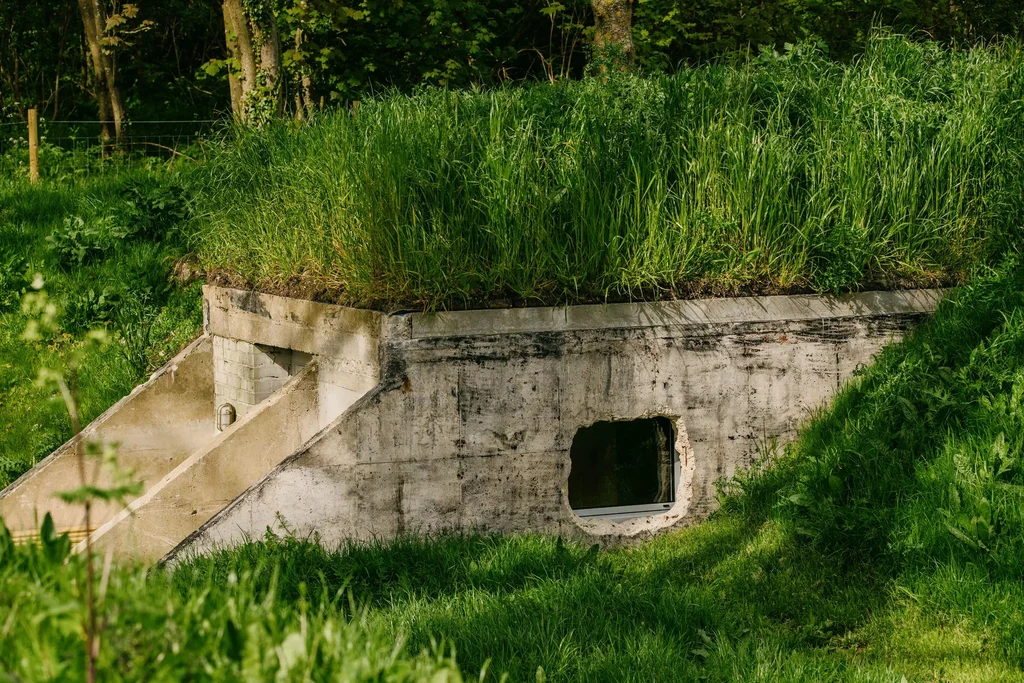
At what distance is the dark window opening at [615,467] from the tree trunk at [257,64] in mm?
5617

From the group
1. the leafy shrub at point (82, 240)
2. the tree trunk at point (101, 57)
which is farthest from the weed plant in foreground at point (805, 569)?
the tree trunk at point (101, 57)

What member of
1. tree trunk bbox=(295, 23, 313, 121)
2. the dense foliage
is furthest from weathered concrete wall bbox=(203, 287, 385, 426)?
tree trunk bbox=(295, 23, 313, 121)

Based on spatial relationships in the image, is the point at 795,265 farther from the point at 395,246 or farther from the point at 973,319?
the point at 395,246

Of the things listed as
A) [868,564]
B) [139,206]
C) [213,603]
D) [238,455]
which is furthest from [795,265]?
[139,206]

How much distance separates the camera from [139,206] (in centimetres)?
1118

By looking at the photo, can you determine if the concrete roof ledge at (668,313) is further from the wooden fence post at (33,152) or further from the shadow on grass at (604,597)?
the wooden fence post at (33,152)

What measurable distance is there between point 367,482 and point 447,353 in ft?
3.12

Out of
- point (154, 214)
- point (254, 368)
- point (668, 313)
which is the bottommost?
point (254, 368)

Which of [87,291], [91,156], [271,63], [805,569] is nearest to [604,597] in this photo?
[805,569]

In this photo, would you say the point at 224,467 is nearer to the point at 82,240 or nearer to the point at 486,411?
the point at 486,411

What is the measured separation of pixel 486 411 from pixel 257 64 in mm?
7298

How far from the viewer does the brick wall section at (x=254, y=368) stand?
319 inches

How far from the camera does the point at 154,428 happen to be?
27.9ft

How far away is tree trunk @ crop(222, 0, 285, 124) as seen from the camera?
38.2ft
